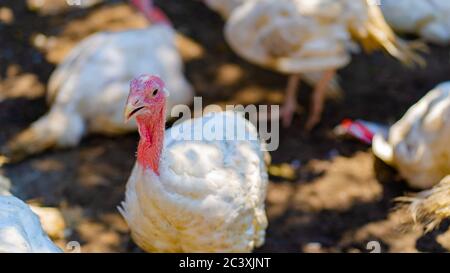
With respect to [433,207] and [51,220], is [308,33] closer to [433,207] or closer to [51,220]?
[433,207]

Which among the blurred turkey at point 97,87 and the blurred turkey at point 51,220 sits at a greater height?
the blurred turkey at point 97,87

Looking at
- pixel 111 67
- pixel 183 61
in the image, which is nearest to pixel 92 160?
pixel 111 67

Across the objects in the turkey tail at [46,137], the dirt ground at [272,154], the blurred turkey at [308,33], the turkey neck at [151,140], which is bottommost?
the dirt ground at [272,154]

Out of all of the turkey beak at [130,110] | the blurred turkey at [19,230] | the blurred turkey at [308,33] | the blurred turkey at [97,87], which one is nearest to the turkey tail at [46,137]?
the blurred turkey at [97,87]

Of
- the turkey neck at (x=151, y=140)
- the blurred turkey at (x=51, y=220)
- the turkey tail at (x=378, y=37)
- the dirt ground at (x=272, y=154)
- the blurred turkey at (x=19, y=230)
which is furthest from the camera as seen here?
the turkey tail at (x=378, y=37)

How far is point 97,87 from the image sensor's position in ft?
14.7

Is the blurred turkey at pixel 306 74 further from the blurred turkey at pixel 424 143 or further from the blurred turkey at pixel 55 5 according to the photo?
the blurred turkey at pixel 55 5

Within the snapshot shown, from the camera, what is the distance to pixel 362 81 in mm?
5160

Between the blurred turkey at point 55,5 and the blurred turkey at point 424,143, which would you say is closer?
the blurred turkey at point 424,143

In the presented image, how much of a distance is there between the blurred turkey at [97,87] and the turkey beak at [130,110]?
1542 mm

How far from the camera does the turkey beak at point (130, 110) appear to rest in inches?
114

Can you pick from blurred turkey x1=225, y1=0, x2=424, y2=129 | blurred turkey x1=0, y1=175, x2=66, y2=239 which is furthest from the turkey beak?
blurred turkey x1=225, y1=0, x2=424, y2=129

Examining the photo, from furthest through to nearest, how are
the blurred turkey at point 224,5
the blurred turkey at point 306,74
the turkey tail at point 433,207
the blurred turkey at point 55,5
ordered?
the blurred turkey at point 55,5 < the blurred turkey at point 224,5 < the blurred turkey at point 306,74 < the turkey tail at point 433,207
